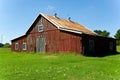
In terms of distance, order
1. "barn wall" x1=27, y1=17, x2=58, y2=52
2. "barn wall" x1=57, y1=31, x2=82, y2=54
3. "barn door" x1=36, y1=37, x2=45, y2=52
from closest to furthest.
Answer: "barn wall" x1=57, y1=31, x2=82, y2=54, "barn wall" x1=27, y1=17, x2=58, y2=52, "barn door" x1=36, y1=37, x2=45, y2=52

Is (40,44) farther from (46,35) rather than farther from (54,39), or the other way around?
(54,39)

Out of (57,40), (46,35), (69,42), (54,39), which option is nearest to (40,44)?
(46,35)

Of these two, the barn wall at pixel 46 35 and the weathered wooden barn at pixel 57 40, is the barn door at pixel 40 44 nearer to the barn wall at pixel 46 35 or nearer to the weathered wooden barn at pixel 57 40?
the weathered wooden barn at pixel 57 40

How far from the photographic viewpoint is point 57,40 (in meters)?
32.4

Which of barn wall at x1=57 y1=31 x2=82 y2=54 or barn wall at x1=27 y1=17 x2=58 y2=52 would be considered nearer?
barn wall at x1=57 y1=31 x2=82 y2=54

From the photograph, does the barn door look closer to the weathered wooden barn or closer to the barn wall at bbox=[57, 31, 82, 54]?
the weathered wooden barn

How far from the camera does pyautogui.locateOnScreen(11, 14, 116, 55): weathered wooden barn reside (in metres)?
29.9

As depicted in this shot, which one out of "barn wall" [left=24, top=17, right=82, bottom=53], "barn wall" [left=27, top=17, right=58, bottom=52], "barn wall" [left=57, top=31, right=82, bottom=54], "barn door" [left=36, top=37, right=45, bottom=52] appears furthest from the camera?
"barn door" [left=36, top=37, right=45, bottom=52]

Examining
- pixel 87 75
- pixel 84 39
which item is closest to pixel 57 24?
pixel 84 39

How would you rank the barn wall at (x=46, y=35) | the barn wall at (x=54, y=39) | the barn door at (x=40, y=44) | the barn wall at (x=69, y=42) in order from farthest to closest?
1. the barn door at (x=40, y=44)
2. the barn wall at (x=46, y=35)
3. the barn wall at (x=54, y=39)
4. the barn wall at (x=69, y=42)

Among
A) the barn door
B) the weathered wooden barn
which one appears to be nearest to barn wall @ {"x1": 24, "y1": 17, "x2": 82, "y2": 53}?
the weathered wooden barn

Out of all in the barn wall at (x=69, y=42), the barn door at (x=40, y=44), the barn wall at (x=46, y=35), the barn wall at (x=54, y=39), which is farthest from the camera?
the barn door at (x=40, y=44)

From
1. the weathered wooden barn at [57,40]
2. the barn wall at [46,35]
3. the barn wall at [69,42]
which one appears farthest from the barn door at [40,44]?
the barn wall at [69,42]

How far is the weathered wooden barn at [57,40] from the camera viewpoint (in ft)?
98.1
